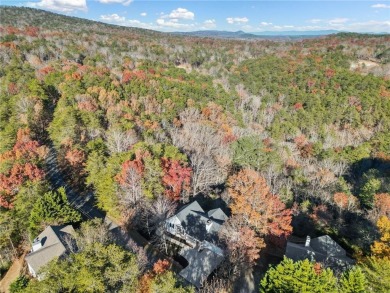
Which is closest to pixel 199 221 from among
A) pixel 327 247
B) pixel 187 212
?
pixel 187 212

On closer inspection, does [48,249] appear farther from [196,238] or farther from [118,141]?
[118,141]

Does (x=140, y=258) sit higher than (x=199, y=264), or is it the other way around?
(x=140, y=258)

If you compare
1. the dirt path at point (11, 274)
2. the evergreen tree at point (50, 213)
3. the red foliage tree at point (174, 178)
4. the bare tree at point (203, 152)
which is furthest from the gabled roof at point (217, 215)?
the dirt path at point (11, 274)

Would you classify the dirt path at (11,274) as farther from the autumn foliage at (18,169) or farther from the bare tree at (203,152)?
the bare tree at (203,152)

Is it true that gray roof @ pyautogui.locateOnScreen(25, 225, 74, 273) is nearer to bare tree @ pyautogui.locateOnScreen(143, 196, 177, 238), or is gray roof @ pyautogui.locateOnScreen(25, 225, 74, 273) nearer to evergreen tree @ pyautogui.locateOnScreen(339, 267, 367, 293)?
bare tree @ pyautogui.locateOnScreen(143, 196, 177, 238)

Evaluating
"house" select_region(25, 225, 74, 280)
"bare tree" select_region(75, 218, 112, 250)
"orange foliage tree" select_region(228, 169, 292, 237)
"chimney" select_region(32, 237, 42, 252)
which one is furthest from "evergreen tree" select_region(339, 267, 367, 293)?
"chimney" select_region(32, 237, 42, 252)

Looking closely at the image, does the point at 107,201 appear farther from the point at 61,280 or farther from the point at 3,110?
the point at 3,110
